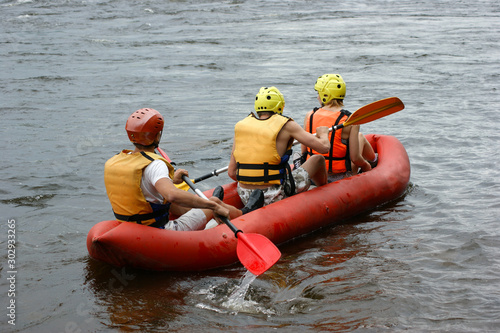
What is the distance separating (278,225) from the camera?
17.0 ft

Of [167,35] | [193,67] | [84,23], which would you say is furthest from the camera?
[84,23]

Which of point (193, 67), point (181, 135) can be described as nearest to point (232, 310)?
point (181, 135)

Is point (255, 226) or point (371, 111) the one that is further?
point (371, 111)

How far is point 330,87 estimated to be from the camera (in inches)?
229

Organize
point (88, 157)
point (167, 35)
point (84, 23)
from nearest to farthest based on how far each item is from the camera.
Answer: point (88, 157) < point (167, 35) < point (84, 23)

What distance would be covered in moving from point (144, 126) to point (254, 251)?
48.9 inches

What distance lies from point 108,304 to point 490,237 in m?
3.46

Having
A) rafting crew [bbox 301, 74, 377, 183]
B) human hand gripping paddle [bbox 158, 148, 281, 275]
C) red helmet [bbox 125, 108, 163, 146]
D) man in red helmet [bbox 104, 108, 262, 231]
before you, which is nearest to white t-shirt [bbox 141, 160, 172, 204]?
man in red helmet [bbox 104, 108, 262, 231]

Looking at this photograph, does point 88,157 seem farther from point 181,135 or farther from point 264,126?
point 264,126

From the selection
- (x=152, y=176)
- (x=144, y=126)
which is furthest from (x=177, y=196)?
(x=144, y=126)

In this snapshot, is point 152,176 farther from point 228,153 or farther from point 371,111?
point 228,153

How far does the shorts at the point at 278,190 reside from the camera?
536 cm


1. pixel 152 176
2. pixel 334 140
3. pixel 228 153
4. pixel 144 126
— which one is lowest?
pixel 228 153

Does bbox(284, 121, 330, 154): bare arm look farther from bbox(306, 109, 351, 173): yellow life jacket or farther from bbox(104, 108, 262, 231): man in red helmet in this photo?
bbox(104, 108, 262, 231): man in red helmet
